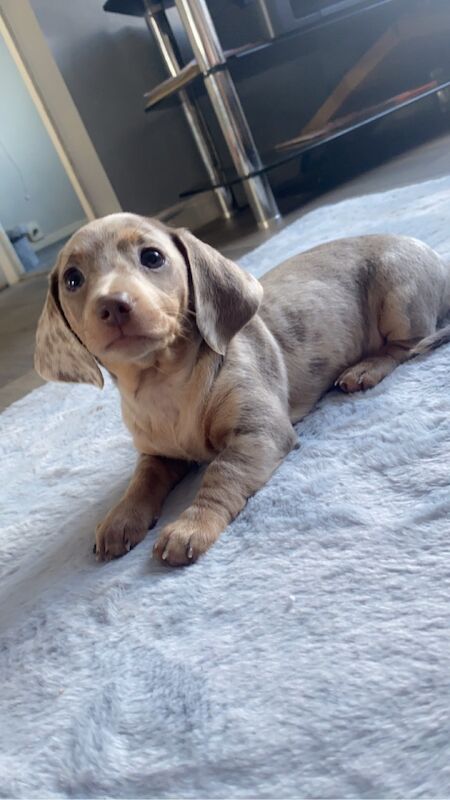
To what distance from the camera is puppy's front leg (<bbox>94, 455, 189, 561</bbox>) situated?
154 centimetres

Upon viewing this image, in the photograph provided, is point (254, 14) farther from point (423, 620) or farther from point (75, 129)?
point (423, 620)

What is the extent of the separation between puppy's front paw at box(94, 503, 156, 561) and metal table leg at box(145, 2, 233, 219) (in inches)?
188

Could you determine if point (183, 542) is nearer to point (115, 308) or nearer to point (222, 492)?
point (222, 492)

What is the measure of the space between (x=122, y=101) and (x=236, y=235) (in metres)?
1.95

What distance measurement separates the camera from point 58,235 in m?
9.42

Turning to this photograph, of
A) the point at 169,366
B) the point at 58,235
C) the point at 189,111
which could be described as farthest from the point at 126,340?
the point at 58,235

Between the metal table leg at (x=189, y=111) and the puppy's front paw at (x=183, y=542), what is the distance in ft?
16.2

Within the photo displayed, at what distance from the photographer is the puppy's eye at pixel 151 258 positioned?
5.42ft

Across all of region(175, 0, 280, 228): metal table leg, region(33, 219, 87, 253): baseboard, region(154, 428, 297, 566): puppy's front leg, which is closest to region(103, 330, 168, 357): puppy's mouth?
region(154, 428, 297, 566): puppy's front leg


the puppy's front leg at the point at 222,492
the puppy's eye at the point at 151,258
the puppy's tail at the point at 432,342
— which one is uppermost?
the puppy's eye at the point at 151,258

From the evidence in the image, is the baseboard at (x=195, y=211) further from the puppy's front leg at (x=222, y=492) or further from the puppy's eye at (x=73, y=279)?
the puppy's front leg at (x=222, y=492)

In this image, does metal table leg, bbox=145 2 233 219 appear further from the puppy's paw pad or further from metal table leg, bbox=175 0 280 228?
the puppy's paw pad

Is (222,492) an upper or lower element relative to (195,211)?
upper

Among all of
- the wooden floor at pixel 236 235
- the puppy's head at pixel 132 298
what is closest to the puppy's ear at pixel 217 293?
the puppy's head at pixel 132 298
